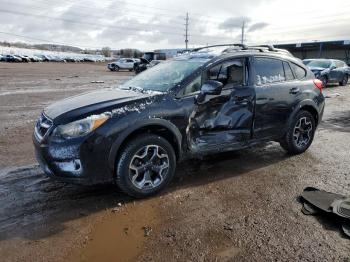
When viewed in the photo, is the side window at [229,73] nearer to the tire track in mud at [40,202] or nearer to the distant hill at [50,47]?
the tire track in mud at [40,202]

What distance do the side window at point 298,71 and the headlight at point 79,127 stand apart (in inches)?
142

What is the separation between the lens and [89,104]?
4438 mm

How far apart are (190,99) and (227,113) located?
0.67m

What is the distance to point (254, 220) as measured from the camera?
4.01 metres

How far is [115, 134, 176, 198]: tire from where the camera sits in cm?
430

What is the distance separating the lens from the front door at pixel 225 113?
4.92 metres

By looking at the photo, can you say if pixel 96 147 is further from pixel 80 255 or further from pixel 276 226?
pixel 276 226

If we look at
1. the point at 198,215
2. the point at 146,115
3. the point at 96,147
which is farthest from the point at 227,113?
the point at 96,147

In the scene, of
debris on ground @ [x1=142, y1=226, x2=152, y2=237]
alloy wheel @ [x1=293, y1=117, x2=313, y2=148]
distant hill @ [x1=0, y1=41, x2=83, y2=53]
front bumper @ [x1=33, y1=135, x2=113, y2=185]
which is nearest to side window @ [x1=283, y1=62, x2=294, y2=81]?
alloy wheel @ [x1=293, y1=117, x2=313, y2=148]

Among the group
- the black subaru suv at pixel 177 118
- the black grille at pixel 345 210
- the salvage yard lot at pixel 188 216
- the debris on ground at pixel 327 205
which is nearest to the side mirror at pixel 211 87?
the black subaru suv at pixel 177 118

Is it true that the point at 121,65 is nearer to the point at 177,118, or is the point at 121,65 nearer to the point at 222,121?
the point at 222,121

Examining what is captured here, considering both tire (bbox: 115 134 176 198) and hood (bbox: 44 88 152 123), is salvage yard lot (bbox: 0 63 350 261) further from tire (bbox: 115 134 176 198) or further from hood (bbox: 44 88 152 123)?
hood (bbox: 44 88 152 123)

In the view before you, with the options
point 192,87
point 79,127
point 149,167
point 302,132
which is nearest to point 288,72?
point 302,132

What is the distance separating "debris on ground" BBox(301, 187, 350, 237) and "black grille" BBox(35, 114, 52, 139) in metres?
3.07
